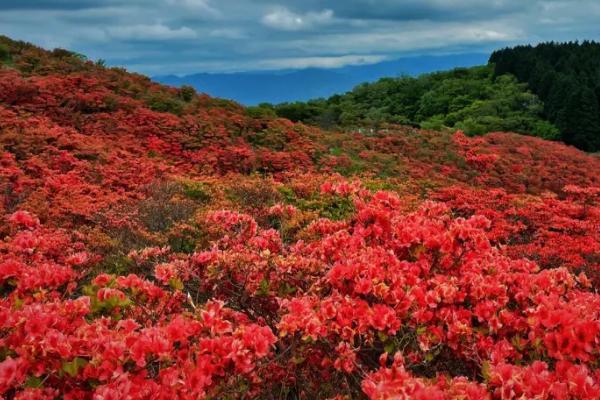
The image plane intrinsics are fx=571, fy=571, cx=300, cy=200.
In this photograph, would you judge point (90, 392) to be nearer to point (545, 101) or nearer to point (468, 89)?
point (545, 101)

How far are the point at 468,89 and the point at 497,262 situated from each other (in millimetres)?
46210

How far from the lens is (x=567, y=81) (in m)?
39.1

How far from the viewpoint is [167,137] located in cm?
1573

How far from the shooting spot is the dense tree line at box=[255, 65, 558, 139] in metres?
32.6

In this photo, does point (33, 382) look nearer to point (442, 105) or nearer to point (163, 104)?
point (163, 104)

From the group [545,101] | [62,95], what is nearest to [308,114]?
[62,95]

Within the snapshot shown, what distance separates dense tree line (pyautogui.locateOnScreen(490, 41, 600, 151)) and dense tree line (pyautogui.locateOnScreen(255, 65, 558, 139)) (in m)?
0.88

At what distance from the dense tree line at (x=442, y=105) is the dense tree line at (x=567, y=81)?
875 millimetres

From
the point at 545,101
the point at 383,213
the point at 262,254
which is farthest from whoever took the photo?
the point at 545,101

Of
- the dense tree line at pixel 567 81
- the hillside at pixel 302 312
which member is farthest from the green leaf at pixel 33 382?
the dense tree line at pixel 567 81

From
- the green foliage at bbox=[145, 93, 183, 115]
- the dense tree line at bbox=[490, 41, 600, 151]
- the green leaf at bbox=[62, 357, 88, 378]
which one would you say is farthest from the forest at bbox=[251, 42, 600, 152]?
the green leaf at bbox=[62, 357, 88, 378]

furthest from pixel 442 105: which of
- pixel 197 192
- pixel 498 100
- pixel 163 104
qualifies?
pixel 197 192

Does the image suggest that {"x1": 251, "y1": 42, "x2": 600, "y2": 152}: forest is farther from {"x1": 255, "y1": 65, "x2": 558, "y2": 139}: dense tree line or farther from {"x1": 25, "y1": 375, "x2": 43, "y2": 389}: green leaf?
{"x1": 25, "y1": 375, "x2": 43, "y2": 389}: green leaf

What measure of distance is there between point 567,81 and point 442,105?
31.4 ft
